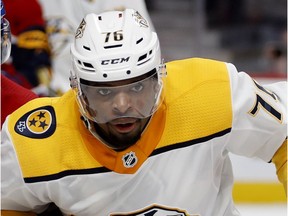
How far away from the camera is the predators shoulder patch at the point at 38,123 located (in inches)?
86.4

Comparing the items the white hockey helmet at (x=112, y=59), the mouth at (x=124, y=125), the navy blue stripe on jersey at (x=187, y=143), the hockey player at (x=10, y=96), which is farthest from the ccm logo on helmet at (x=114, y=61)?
the hockey player at (x=10, y=96)

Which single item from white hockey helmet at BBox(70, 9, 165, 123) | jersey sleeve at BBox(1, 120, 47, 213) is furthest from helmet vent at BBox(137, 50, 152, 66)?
jersey sleeve at BBox(1, 120, 47, 213)

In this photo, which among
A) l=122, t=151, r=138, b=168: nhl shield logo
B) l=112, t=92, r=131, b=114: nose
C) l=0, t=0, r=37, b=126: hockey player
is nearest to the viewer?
l=112, t=92, r=131, b=114: nose

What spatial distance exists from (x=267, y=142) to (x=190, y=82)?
0.81 feet

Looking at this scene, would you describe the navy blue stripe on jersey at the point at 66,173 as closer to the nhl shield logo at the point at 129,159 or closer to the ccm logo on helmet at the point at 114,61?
the nhl shield logo at the point at 129,159

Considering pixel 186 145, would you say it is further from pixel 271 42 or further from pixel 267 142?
pixel 271 42

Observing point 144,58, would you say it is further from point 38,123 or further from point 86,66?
point 38,123

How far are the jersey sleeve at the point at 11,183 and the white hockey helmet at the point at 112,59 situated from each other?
21cm

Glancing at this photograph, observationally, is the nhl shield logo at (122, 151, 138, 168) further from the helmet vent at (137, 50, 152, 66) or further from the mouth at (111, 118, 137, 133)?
the helmet vent at (137, 50, 152, 66)

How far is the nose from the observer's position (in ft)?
6.69

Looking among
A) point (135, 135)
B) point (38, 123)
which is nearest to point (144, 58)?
point (135, 135)

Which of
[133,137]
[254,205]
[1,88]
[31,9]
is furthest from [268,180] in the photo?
[133,137]

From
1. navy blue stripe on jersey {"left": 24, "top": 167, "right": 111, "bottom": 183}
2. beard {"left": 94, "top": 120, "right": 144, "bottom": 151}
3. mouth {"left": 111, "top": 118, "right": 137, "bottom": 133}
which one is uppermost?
mouth {"left": 111, "top": 118, "right": 137, "bottom": 133}

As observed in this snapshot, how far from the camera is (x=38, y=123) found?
220cm
